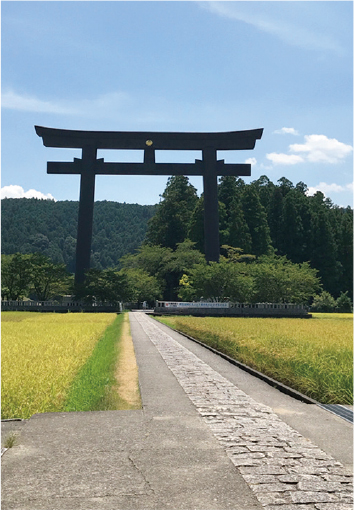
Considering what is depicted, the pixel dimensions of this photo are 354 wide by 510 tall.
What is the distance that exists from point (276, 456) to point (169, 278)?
6467 cm

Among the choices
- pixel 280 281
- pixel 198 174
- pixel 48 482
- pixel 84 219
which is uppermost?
pixel 198 174

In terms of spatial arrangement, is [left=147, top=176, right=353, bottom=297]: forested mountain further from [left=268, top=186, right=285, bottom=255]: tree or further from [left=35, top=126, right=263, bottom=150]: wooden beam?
[left=35, top=126, right=263, bottom=150]: wooden beam

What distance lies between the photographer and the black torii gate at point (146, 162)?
4519cm

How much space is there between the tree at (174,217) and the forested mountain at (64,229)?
5360 cm

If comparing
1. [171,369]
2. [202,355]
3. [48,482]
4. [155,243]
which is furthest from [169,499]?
[155,243]

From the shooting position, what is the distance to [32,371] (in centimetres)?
938

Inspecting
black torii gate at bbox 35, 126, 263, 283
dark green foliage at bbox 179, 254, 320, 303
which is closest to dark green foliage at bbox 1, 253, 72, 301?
black torii gate at bbox 35, 126, 263, 283

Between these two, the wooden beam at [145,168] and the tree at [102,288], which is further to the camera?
the tree at [102,288]

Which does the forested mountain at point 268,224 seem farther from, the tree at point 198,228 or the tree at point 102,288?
the tree at point 102,288

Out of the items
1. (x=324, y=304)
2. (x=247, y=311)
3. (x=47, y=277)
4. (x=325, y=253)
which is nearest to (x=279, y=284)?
(x=247, y=311)

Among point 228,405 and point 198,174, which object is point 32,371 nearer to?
point 228,405

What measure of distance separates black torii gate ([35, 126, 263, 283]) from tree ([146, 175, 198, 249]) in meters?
31.9

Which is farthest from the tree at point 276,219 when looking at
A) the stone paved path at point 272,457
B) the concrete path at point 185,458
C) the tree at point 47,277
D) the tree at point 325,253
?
the concrete path at point 185,458

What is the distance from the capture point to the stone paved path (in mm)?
3967
